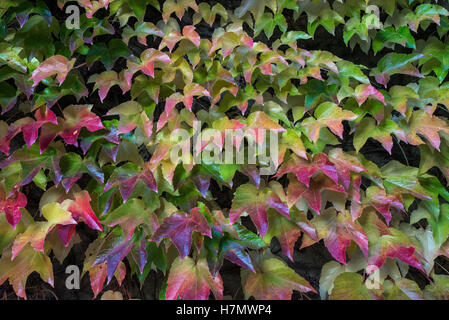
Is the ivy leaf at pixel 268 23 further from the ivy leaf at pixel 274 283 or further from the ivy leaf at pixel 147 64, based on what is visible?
the ivy leaf at pixel 274 283

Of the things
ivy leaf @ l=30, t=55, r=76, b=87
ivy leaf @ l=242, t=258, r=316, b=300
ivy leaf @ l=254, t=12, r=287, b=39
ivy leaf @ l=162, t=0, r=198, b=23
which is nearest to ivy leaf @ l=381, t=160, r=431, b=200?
ivy leaf @ l=242, t=258, r=316, b=300

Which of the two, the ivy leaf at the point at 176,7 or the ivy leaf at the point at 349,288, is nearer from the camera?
the ivy leaf at the point at 349,288

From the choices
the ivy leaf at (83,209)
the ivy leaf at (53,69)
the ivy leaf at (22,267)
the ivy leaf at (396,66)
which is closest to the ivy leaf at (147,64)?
the ivy leaf at (53,69)

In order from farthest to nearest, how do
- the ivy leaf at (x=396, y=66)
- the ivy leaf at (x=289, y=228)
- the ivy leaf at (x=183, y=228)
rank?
1. the ivy leaf at (x=396, y=66)
2. the ivy leaf at (x=289, y=228)
3. the ivy leaf at (x=183, y=228)

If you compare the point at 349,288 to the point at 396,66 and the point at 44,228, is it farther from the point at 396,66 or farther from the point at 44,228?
the point at 44,228

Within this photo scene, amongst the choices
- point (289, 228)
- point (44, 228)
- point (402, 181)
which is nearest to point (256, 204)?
point (289, 228)

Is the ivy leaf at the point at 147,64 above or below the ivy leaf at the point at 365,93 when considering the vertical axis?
above

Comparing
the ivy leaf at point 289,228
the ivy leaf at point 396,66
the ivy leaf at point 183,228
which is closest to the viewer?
the ivy leaf at point 183,228

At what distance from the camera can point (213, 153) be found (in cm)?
94

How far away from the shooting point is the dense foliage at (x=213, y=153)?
905mm

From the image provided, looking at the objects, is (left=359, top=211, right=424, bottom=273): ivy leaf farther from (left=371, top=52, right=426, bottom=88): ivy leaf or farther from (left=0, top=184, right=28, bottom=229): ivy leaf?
(left=0, top=184, right=28, bottom=229): ivy leaf

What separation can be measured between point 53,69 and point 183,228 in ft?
1.83

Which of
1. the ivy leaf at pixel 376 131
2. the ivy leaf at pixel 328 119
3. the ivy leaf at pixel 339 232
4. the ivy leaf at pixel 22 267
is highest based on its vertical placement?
the ivy leaf at pixel 328 119

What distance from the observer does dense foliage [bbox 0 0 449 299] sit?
0.91 m
